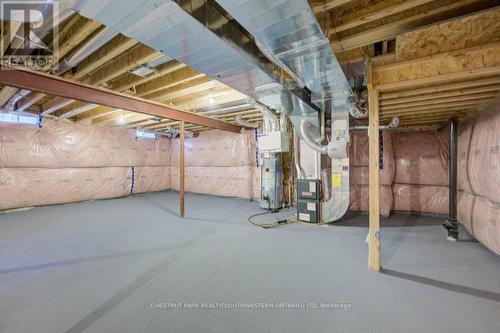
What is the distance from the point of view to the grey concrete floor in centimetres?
Result: 141

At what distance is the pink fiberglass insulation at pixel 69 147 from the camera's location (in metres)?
4.71

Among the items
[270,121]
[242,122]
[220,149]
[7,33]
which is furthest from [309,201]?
[7,33]

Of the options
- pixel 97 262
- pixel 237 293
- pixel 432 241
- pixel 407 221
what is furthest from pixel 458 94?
pixel 97 262

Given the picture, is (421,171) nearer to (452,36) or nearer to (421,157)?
(421,157)

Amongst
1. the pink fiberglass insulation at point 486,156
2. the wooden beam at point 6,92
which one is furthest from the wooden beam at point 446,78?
the wooden beam at point 6,92

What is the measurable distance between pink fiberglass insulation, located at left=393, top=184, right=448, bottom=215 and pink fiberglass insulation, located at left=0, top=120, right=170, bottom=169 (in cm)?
749

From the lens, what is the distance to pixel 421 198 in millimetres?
4156

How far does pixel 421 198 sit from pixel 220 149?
530 centimetres

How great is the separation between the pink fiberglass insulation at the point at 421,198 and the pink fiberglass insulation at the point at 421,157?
103 millimetres

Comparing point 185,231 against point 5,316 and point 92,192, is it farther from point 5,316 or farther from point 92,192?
point 92,192

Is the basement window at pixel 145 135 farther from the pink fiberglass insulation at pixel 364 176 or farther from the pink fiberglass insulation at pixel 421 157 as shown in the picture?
the pink fiberglass insulation at pixel 421 157

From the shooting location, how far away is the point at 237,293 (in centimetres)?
170

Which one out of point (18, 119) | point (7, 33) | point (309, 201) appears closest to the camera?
point (7, 33)

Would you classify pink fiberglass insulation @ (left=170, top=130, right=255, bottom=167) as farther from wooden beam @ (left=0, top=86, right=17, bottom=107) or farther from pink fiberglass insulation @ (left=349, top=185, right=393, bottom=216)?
wooden beam @ (left=0, top=86, right=17, bottom=107)
